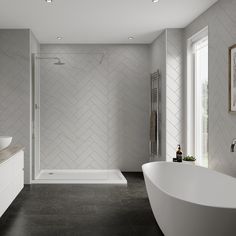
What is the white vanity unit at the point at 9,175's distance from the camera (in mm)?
3574

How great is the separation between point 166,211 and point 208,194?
41.6 inches

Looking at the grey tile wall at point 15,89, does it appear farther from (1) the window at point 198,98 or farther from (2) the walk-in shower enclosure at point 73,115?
(1) the window at point 198,98

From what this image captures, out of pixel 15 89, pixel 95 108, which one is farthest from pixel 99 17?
pixel 95 108

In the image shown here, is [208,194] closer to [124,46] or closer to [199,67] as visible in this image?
[199,67]

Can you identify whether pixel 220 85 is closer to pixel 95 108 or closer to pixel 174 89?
pixel 174 89

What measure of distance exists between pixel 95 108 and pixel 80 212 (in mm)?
2990

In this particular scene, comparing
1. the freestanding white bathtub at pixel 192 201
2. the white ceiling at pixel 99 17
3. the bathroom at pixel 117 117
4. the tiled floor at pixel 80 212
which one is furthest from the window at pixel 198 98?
the tiled floor at pixel 80 212

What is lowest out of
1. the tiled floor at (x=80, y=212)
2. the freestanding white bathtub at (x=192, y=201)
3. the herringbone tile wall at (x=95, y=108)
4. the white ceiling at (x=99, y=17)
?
the tiled floor at (x=80, y=212)

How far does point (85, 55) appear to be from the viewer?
694cm

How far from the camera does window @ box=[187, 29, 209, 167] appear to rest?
515cm

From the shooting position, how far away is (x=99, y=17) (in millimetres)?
5086

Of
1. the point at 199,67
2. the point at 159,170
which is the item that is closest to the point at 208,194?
the point at 159,170

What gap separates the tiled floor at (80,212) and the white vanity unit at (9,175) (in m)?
0.27

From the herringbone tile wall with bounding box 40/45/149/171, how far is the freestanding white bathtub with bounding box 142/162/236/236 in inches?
→ 100
